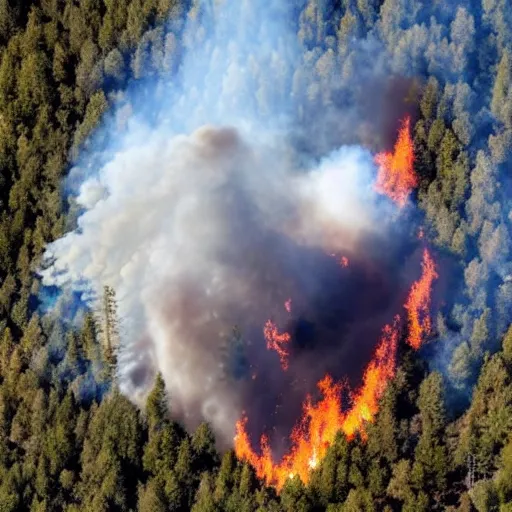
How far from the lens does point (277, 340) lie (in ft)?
464

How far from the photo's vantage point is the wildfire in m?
150

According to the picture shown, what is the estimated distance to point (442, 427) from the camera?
136625 millimetres

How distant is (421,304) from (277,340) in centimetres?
1421

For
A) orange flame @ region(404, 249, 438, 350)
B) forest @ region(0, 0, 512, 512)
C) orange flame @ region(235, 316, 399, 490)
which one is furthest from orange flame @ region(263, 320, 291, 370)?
orange flame @ region(404, 249, 438, 350)

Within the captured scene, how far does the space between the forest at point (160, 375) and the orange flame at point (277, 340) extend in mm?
9627

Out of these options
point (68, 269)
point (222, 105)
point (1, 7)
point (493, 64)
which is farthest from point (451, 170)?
point (1, 7)

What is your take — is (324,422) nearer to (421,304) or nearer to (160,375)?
(421,304)

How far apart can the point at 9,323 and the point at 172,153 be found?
2327 centimetres

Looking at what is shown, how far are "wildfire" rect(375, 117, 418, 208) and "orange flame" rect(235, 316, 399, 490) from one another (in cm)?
1499

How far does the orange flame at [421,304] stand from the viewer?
14300 cm

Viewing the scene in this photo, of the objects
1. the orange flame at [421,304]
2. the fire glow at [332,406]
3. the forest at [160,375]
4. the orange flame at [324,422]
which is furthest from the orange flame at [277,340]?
the orange flame at [421,304]

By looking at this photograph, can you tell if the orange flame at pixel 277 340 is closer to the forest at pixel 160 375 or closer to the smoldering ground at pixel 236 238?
the smoldering ground at pixel 236 238

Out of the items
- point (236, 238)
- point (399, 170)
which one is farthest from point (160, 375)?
point (399, 170)

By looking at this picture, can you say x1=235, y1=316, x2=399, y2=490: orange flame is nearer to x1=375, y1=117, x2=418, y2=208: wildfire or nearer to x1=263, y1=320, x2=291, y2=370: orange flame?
x1=263, y1=320, x2=291, y2=370: orange flame
